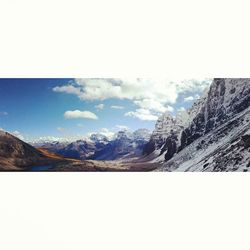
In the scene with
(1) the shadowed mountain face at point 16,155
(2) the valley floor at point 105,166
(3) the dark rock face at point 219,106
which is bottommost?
(2) the valley floor at point 105,166

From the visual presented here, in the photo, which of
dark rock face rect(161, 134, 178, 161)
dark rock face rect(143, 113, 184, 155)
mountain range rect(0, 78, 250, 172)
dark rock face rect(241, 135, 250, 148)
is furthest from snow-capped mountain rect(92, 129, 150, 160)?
dark rock face rect(241, 135, 250, 148)

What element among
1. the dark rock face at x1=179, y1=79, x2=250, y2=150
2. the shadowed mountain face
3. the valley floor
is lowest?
the valley floor

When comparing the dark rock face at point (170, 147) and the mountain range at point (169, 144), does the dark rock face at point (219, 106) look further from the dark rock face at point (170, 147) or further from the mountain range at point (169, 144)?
the dark rock face at point (170, 147)

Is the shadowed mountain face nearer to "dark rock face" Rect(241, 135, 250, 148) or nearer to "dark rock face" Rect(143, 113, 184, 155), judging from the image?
"dark rock face" Rect(143, 113, 184, 155)

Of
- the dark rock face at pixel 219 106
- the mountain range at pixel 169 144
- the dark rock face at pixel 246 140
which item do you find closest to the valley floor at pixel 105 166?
the mountain range at pixel 169 144
